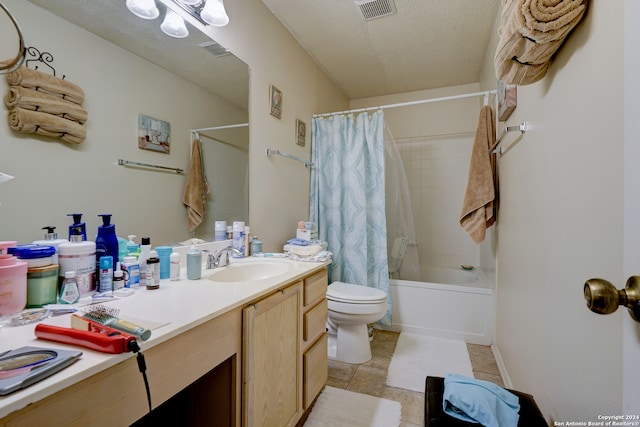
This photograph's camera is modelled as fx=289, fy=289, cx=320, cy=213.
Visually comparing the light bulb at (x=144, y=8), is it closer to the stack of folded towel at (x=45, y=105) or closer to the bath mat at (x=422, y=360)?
the stack of folded towel at (x=45, y=105)

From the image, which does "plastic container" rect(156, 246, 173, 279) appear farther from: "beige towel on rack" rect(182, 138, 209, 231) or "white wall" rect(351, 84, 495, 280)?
"white wall" rect(351, 84, 495, 280)

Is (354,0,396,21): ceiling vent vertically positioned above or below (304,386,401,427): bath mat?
above

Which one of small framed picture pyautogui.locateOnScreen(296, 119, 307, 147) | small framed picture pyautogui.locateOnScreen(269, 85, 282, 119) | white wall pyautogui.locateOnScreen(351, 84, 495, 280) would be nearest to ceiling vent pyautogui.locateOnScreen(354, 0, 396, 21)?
small framed picture pyautogui.locateOnScreen(269, 85, 282, 119)

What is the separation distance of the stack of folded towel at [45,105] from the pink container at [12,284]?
0.42 meters

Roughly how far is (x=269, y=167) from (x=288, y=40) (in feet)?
3.49

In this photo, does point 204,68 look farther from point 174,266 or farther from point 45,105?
point 174,266

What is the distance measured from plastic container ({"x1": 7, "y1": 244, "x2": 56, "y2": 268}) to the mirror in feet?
0.42

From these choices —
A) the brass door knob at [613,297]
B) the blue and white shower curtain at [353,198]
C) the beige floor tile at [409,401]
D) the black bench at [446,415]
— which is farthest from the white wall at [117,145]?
the brass door knob at [613,297]

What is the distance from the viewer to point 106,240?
3.33 ft

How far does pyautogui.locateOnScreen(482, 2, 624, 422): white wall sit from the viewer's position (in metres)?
0.69

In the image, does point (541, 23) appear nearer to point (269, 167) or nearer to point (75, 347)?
point (75, 347)

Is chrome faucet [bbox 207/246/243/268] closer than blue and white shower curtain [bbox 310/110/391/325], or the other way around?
chrome faucet [bbox 207/246/243/268]

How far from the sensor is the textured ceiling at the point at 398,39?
2014 millimetres

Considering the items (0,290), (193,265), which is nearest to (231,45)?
(193,265)
